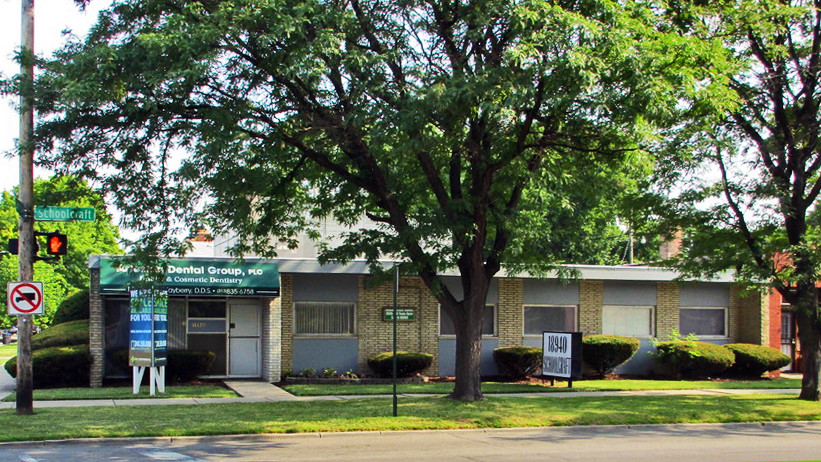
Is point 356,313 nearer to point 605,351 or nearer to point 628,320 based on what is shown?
point 605,351

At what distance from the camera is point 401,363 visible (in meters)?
23.4

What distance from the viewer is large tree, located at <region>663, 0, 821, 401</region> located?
18.2 m

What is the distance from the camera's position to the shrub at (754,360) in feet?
84.7

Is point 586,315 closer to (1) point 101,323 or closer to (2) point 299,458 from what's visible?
(1) point 101,323

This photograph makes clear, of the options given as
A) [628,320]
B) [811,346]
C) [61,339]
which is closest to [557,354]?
[628,320]

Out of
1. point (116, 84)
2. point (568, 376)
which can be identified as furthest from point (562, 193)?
point (116, 84)

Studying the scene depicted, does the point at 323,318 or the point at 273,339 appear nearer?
the point at 273,339

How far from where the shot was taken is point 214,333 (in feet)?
77.7

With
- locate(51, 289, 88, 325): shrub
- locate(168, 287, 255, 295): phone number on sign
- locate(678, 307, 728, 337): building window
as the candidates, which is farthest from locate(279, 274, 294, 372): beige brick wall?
locate(678, 307, 728, 337): building window

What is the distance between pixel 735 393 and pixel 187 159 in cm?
1463

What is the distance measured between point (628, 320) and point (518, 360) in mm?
4567

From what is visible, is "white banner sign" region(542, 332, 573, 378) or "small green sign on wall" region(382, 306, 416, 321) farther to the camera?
"small green sign on wall" region(382, 306, 416, 321)

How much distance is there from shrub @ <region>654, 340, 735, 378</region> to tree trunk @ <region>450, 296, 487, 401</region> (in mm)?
10465

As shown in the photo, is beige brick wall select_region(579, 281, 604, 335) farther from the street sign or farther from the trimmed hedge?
the street sign
